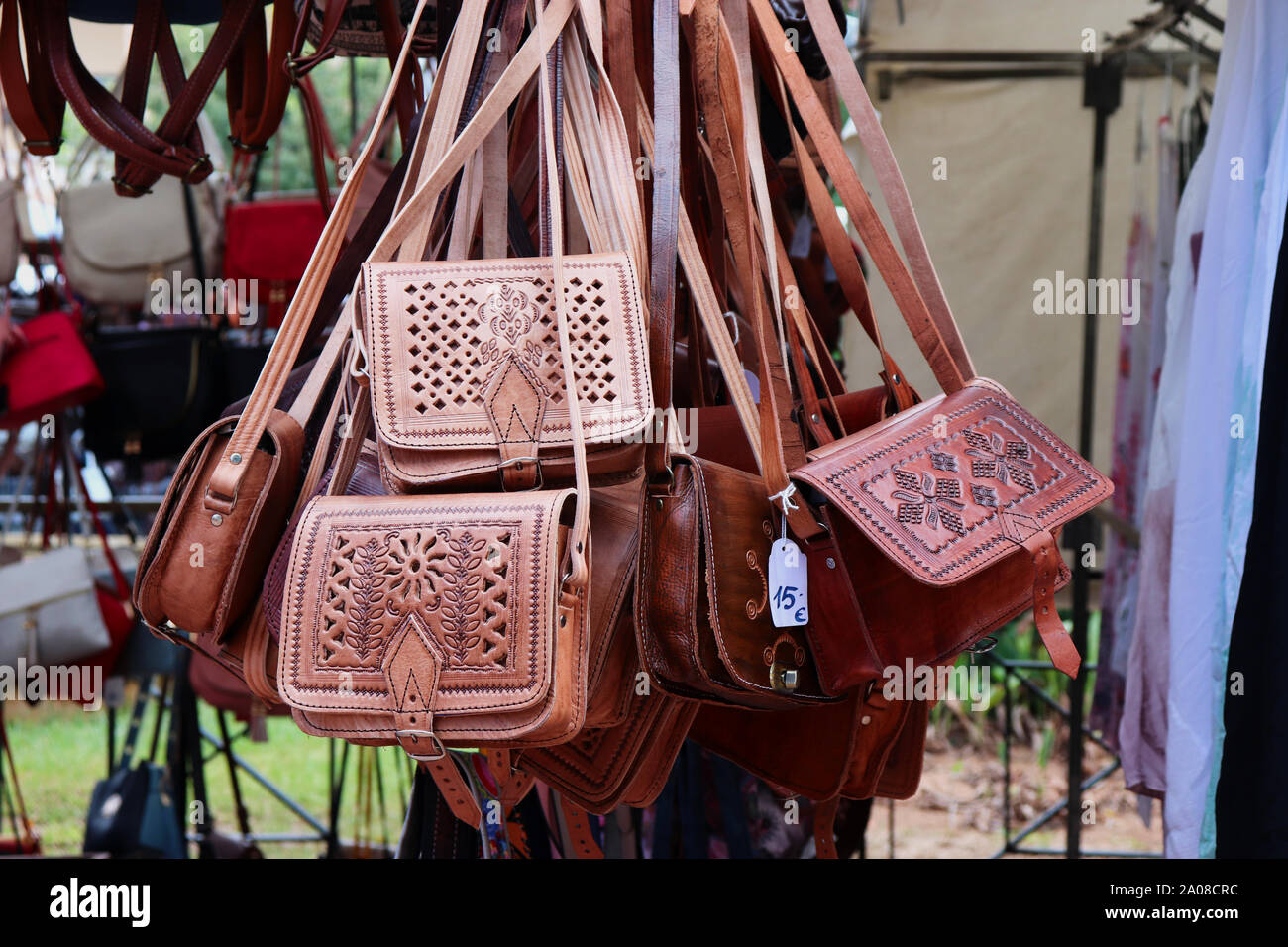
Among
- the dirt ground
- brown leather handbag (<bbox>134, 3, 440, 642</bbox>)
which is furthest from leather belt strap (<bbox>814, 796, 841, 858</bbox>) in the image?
the dirt ground

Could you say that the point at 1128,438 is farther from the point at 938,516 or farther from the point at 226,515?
the point at 226,515

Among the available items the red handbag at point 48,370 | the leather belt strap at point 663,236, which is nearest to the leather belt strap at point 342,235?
the leather belt strap at point 663,236

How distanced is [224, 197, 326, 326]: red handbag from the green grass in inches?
86.7

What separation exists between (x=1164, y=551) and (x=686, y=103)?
1.36m

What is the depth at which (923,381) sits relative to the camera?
273cm

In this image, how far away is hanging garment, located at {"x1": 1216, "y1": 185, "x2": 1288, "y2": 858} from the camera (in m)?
1.68

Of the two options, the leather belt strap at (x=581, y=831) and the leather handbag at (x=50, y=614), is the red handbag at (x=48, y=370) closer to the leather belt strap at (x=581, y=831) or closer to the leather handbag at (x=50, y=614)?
the leather handbag at (x=50, y=614)

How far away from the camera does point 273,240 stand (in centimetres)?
297

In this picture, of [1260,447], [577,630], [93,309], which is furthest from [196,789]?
[1260,447]

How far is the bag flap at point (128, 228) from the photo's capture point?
3016 mm

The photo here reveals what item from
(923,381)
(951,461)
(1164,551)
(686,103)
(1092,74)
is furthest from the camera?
(1092,74)

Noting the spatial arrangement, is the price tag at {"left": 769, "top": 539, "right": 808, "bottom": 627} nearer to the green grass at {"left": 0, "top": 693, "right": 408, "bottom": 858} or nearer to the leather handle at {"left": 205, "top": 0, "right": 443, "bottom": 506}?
the leather handle at {"left": 205, "top": 0, "right": 443, "bottom": 506}
